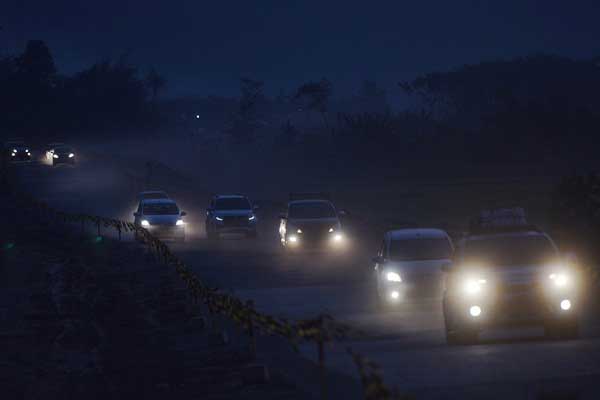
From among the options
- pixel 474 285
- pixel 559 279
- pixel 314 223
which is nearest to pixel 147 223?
pixel 314 223

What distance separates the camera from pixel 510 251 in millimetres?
16781

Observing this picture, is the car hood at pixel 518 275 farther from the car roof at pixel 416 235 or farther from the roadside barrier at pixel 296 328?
the car roof at pixel 416 235

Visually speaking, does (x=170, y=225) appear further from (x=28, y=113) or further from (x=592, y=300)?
(x=28, y=113)

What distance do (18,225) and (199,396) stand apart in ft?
153

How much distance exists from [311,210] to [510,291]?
1010 inches

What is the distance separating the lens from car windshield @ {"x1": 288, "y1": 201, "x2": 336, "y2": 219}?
135ft

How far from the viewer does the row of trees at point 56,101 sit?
176 metres

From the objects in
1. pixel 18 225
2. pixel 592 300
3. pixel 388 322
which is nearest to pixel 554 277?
pixel 388 322

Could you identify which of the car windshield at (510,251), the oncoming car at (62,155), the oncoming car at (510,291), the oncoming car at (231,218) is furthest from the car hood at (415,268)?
the oncoming car at (62,155)

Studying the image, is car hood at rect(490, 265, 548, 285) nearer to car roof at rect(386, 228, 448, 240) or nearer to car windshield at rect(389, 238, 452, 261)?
car windshield at rect(389, 238, 452, 261)

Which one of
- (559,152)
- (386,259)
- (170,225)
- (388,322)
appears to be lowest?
(388,322)

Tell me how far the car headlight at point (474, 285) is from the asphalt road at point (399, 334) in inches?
30.5

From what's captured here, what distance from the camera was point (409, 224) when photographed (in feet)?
160

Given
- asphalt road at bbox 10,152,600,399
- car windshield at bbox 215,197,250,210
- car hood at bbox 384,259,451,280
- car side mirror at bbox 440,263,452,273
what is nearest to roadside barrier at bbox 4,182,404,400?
asphalt road at bbox 10,152,600,399
